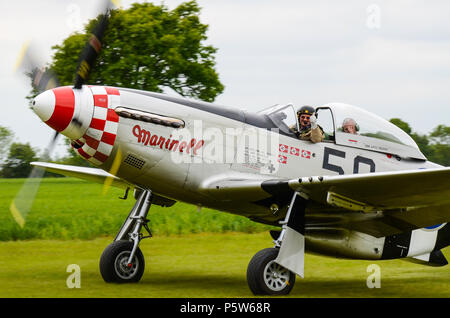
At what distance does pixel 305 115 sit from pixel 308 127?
0.56ft

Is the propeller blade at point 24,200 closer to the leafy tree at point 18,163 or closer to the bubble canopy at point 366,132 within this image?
the bubble canopy at point 366,132

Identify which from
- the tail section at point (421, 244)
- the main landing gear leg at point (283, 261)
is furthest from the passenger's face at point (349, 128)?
the tail section at point (421, 244)

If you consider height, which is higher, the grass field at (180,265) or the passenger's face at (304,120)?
the passenger's face at (304,120)

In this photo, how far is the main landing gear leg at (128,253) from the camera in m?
8.11

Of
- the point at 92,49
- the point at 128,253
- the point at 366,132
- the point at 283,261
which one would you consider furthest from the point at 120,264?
the point at 366,132

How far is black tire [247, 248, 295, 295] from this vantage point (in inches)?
287

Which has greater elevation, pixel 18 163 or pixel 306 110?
pixel 306 110

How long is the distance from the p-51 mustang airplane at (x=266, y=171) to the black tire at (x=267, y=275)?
13 millimetres

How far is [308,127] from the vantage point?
8250 millimetres

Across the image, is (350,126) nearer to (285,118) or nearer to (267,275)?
(285,118)

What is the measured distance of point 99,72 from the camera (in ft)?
86.9

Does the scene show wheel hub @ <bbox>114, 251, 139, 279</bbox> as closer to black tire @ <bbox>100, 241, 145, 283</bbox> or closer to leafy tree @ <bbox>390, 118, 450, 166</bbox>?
black tire @ <bbox>100, 241, 145, 283</bbox>

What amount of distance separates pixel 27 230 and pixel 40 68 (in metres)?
6.93

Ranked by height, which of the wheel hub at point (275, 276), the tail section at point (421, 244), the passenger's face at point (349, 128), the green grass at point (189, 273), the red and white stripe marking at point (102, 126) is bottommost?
the green grass at point (189, 273)
